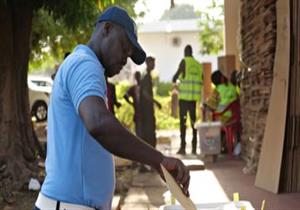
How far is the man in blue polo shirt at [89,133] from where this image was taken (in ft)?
7.38

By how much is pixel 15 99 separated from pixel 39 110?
1336 cm

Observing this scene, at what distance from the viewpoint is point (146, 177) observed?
30.2 ft

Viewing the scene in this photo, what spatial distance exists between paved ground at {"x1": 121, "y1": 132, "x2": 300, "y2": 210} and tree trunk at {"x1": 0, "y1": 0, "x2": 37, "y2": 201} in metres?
1.52

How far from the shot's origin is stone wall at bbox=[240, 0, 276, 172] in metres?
7.93

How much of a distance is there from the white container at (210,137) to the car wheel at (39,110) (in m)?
11.9

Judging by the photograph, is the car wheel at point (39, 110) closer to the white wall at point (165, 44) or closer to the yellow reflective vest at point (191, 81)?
the yellow reflective vest at point (191, 81)

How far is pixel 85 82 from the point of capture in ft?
7.55

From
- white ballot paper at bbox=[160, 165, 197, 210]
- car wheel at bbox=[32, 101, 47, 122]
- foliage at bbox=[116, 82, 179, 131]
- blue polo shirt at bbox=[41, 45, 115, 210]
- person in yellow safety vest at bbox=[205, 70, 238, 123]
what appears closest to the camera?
white ballot paper at bbox=[160, 165, 197, 210]

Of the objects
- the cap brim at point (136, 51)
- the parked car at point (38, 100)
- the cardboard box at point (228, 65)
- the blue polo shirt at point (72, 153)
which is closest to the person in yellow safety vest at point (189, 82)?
the cardboard box at point (228, 65)

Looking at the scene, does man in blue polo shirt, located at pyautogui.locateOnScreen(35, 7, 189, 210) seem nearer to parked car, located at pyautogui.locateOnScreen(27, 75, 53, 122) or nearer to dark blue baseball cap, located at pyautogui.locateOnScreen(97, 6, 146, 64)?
dark blue baseball cap, located at pyautogui.locateOnScreen(97, 6, 146, 64)

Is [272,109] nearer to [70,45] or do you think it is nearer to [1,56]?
[1,56]

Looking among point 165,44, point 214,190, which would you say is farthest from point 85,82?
point 165,44

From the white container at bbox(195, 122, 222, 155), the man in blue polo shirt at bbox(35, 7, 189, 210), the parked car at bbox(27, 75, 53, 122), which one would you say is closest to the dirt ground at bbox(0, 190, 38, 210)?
the white container at bbox(195, 122, 222, 155)

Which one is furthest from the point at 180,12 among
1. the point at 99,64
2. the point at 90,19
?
the point at 99,64
